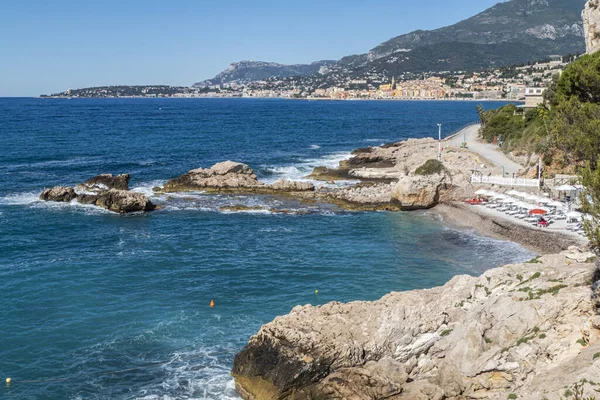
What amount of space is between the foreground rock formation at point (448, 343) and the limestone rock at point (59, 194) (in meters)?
33.4

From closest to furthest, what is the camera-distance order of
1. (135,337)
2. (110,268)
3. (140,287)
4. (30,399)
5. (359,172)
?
(30,399) < (135,337) < (140,287) < (110,268) < (359,172)

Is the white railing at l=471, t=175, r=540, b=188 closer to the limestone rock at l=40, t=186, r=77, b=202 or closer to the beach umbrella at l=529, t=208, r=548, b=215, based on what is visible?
the beach umbrella at l=529, t=208, r=548, b=215

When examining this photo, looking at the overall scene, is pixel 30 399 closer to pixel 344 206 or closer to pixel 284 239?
pixel 284 239

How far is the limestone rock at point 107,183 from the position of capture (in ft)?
167

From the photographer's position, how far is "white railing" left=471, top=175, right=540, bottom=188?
43.6 metres

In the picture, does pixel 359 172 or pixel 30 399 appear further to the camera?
pixel 359 172

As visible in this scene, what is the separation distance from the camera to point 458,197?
44.3m

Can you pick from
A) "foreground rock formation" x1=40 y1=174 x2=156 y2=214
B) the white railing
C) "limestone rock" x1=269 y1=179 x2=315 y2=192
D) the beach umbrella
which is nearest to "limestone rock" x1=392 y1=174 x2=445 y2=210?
the white railing

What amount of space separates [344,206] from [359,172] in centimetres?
1453

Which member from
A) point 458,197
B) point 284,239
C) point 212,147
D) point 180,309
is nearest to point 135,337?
point 180,309

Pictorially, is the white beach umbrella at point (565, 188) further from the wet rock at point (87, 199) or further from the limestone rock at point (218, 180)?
the wet rock at point (87, 199)

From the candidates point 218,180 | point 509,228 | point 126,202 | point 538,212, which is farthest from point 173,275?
point 538,212

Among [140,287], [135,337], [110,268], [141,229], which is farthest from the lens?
[141,229]

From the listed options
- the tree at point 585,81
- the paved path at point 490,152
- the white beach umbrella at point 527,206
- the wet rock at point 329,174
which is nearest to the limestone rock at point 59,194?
the wet rock at point 329,174
